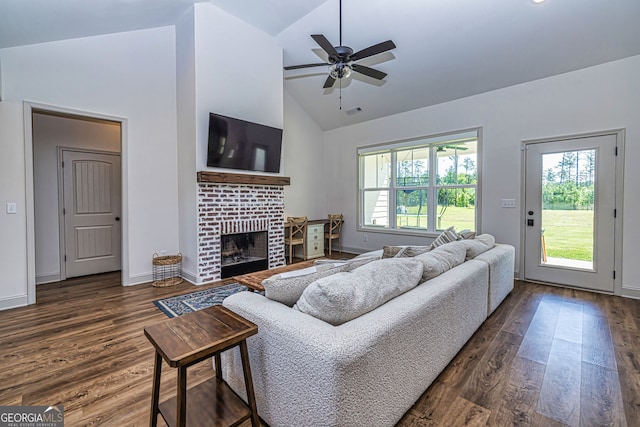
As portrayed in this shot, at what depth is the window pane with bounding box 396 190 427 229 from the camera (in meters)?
5.26

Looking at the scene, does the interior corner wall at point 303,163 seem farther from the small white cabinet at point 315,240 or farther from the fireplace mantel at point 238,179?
the fireplace mantel at point 238,179

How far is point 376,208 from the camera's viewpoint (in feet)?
19.6

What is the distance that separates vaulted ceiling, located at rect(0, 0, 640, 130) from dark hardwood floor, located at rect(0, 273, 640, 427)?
2.93 meters

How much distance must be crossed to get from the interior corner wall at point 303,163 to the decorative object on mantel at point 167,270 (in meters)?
2.38

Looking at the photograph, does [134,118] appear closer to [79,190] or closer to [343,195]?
[79,190]

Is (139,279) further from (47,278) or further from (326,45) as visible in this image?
(326,45)

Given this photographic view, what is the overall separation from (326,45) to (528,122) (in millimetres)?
3227

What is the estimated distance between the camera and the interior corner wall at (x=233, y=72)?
12.6ft

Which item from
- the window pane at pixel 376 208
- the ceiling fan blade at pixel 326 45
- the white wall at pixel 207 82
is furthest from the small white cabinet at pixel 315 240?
the ceiling fan blade at pixel 326 45

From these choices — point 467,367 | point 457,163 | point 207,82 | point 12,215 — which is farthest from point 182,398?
point 457,163

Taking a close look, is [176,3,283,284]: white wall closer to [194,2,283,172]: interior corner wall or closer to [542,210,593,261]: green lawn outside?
[194,2,283,172]: interior corner wall

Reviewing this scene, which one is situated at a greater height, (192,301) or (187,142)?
(187,142)

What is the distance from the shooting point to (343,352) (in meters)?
1.07

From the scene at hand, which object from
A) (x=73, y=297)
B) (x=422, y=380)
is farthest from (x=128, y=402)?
(x=73, y=297)
